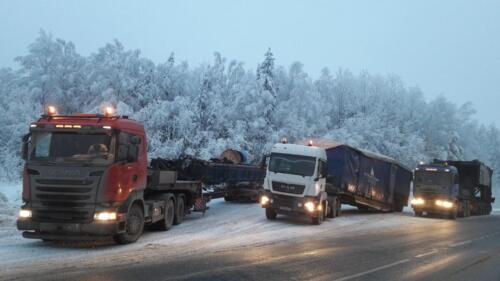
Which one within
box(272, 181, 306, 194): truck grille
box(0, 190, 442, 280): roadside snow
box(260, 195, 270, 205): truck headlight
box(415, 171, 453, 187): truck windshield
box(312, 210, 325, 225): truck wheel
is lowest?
box(0, 190, 442, 280): roadside snow

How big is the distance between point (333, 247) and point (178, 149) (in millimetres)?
32025

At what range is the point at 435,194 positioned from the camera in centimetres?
2923

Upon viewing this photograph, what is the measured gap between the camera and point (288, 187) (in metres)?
19.7

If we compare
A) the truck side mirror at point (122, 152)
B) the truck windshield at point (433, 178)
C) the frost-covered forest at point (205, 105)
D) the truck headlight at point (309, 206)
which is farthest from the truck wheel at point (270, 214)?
the frost-covered forest at point (205, 105)

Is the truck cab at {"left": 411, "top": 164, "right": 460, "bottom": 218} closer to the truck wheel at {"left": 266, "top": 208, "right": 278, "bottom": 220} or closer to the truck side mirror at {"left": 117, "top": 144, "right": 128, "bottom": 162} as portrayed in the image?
the truck wheel at {"left": 266, "top": 208, "right": 278, "bottom": 220}

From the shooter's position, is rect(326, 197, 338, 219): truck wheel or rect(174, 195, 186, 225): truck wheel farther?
rect(326, 197, 338, 219): truck wheel

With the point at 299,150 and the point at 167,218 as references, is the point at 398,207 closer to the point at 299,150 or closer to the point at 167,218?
the point at 299,150

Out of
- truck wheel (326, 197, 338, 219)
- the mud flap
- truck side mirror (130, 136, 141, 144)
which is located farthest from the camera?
truck wheel (326, 197, 338, 219)

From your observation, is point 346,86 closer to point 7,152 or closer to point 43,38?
point 43,38

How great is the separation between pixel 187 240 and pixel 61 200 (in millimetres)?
3789

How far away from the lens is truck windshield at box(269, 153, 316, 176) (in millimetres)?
19797

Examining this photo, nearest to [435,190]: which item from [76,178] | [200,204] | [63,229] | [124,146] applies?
[200,204]

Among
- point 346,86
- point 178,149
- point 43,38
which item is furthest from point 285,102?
point 43,38

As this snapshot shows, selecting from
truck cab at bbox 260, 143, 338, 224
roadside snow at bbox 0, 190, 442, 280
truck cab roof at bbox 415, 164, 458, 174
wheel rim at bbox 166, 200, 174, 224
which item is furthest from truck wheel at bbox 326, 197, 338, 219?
truck cab roof at bbox 415, 164, 458, 174
